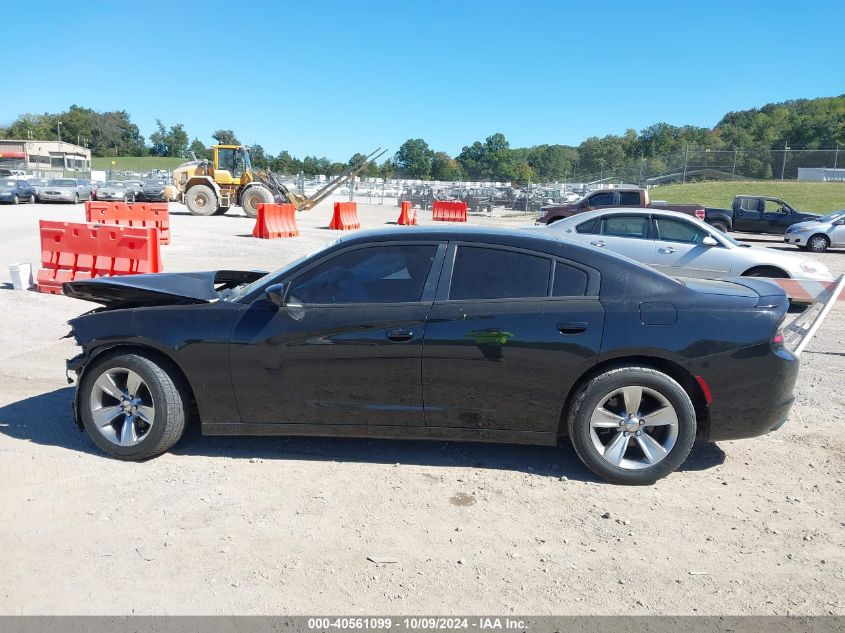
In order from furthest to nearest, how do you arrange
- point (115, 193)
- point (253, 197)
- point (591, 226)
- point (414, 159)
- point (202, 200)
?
point (414, 159) → point (115, 193) → point (202, 200) → point (253, 197) → point (591, 226)

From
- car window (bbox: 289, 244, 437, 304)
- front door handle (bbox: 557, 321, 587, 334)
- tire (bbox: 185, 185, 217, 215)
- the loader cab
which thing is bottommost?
front door handle (bbox: 557, 321, 587, 334)

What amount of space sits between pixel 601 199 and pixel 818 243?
21.7 ft

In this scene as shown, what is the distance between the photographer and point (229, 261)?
585 inches

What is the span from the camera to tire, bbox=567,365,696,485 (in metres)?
4.30

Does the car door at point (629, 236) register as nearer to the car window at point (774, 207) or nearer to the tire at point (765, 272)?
the tire at point (765, 272)

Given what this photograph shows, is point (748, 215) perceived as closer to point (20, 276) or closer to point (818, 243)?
point (818, 243)

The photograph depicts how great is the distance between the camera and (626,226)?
1140cm

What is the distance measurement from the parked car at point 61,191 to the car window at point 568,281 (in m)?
39.8

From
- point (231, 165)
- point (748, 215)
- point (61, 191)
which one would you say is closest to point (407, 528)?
point (748, 215)

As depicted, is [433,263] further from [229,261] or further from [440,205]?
[440,205]

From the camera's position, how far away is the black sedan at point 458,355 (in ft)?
14.2

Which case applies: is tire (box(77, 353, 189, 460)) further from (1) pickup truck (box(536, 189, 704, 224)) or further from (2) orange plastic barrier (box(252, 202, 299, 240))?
(1) pickup truck (box(536, 189, 704, 224))

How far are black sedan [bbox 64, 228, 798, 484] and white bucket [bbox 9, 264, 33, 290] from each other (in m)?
6.96

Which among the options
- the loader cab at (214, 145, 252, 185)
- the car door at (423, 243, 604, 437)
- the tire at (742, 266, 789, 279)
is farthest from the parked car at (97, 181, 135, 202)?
the car door at (423, 243, 604, 437)
